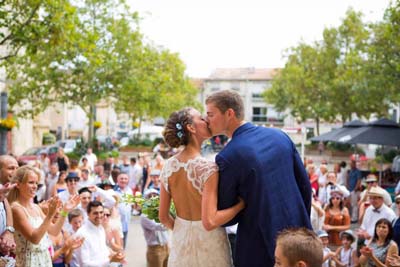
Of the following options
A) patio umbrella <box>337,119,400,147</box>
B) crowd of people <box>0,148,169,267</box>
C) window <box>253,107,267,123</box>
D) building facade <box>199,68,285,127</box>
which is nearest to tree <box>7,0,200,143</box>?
→ patio umbrella <box>337,119,400,147</box>

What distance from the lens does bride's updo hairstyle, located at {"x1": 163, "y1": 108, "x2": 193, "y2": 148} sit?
3584 millimetres

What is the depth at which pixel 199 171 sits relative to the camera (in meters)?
3.46

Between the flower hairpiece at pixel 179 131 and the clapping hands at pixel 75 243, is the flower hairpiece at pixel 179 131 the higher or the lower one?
the higher one

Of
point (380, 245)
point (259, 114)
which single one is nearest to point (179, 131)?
point (380, 245)

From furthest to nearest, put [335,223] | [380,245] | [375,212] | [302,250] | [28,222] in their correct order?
[335,223]
[375,212]
[380,245]
[28,222]
[302,250]

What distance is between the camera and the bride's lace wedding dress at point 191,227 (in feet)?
11.6

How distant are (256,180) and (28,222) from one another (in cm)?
241

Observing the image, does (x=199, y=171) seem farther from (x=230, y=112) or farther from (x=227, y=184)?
(x=230, y=112)

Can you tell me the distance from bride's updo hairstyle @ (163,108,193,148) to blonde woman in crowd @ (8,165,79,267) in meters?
1.52

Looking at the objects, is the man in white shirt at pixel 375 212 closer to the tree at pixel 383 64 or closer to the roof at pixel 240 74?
the tree at pixel 383 64

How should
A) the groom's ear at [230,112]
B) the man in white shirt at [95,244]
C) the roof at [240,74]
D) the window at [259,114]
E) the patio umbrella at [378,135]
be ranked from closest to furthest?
the groom's ear at [230,112] < the man in white shirt at [95,244] < the patio umbrella at [378,135] < the window at [259,114] < the roof at [240,74]

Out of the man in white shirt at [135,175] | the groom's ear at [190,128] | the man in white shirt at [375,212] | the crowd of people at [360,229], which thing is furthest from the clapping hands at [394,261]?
the man in white shirt at [135,175]

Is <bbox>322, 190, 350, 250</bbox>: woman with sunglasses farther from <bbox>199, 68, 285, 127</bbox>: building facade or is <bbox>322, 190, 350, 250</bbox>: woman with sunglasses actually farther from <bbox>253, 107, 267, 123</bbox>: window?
<bbox>253, 107, 267, 123</bbox>: window

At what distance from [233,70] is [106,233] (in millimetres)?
91096
